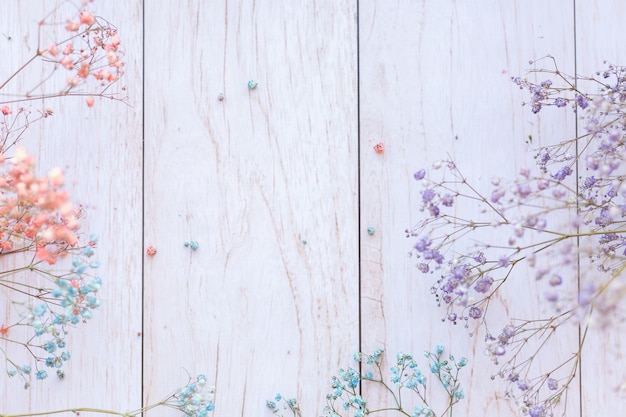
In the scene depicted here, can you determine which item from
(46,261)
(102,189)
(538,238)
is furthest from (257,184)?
(538,238)

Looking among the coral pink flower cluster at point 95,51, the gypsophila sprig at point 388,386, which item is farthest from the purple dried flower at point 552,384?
the coral pink flower cluster at point 95,51

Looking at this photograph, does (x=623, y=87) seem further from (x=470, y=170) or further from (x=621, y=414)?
(x=621, y=414)

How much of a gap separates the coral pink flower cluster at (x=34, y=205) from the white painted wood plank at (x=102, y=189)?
103 mm

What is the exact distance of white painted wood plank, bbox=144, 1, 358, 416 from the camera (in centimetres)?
117

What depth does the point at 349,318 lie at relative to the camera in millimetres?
1164

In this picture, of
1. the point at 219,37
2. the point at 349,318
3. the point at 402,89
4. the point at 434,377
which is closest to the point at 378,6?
the point at 402,89

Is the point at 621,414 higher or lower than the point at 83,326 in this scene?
lower

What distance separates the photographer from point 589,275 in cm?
114

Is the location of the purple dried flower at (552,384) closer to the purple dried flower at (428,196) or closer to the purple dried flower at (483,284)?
the purple dried flower at (483,284)

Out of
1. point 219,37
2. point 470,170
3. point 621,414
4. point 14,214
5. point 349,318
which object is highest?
point 219,37

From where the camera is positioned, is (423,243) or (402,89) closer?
(423,243)

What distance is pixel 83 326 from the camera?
116cm

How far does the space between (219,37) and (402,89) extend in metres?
0.35

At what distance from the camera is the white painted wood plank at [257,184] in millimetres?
1165
